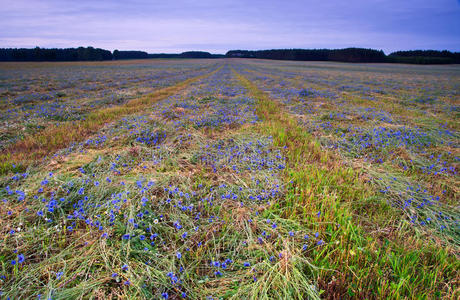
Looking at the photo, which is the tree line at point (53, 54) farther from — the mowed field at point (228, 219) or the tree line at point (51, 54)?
the mowed field at point (228, 219)

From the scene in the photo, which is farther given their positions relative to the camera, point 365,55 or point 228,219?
point 365,55

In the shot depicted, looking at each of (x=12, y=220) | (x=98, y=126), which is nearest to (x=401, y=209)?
(x=12, y=220)

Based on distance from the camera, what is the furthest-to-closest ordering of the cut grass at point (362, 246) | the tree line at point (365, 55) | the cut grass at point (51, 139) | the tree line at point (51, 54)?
the tree line at point (51, 54), the tree line at point (365, 55), the cut grass at point (51, 139), the cut grass at point (362, 246)

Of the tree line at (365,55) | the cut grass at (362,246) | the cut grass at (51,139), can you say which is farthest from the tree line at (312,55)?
the cut grass at (51,139)

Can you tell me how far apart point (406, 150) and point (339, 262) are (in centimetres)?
477

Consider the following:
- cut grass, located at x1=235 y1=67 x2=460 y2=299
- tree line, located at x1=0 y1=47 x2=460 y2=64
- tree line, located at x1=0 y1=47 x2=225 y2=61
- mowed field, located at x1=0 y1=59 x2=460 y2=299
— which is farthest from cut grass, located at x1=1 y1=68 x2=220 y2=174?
tree line, located at x1=0 y1=47 x2=225 y2=61

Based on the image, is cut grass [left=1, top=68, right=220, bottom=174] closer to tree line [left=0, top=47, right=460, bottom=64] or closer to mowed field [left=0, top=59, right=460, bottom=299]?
mowed field [left=0, top=59, right=460, bottom=299]

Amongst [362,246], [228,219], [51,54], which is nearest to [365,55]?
[362,246]

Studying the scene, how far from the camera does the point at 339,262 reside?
217 cm

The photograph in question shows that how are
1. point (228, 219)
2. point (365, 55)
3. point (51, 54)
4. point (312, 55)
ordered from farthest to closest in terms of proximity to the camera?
→ 1. point (312, 55)
2. point (365, 55)
3. point (51, 54)
4. point (228, 219)

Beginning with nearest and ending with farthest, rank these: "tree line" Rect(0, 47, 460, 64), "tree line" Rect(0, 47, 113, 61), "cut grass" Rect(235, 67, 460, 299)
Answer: "cut grass" Rect(235, 67, 460, 299), "tree line" Rect(0, 47, 460, 64), "tree line" Rect(0, 47, 113, 61)

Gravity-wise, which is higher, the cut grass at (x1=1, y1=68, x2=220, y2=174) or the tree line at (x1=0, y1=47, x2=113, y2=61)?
the tree line at (x1=0, y1=47, x2=113, y2=61)

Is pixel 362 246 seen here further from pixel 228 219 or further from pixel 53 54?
pixel 53 54

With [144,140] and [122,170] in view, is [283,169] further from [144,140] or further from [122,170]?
[144,140]
